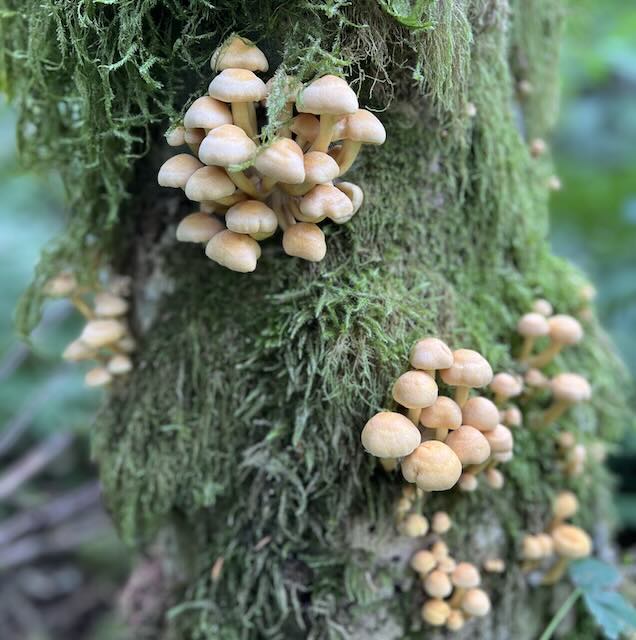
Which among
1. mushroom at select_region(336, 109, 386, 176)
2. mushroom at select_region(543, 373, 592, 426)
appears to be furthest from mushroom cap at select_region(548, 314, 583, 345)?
mushroom at select_region(336, 109, 386, 176)

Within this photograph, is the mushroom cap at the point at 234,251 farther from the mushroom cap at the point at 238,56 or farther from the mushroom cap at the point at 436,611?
the mushroom cap at the point at 436,611

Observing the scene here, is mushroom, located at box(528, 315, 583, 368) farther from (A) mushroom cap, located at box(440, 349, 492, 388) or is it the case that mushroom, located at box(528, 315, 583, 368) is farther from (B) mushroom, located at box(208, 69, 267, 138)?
(B) mushroom, located at box(208, 69, 267, 138)

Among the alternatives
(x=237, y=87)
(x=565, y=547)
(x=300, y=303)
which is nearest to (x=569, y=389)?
(x=565, y=547)

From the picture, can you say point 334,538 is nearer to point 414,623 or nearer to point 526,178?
point 414,623

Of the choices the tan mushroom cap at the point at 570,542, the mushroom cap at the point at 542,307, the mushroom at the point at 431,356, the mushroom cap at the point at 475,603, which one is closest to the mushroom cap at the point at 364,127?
the mushroom at the point at 431,356

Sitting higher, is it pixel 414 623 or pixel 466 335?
pixel 466 335

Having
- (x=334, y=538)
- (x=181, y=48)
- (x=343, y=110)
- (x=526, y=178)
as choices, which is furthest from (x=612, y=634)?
(x=181, y=48)

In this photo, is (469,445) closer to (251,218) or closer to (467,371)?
(467,371)
